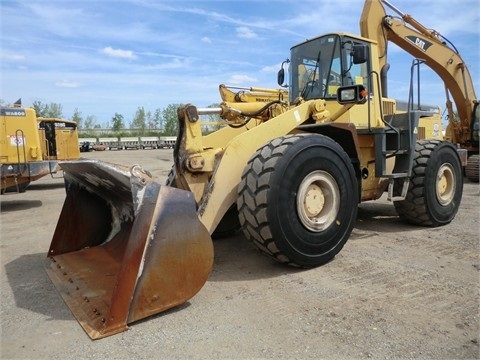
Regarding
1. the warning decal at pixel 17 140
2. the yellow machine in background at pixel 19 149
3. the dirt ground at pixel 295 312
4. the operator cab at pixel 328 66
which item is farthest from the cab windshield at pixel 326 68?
the warning decal at pixel 17 140

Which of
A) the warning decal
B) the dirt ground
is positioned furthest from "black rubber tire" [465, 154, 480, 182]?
the warning decal

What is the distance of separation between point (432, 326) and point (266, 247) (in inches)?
58.4

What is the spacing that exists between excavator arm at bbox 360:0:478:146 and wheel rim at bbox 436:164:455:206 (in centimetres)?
178

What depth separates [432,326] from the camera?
2.90 meters

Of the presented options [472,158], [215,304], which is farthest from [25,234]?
[472,158]

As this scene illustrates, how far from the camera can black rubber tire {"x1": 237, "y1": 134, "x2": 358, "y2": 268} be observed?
3.71m

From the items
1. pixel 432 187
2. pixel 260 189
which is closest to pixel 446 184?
pixel 432 187

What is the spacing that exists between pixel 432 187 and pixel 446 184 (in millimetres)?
603

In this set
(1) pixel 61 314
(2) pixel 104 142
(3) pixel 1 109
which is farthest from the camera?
(2) pixel 104 142

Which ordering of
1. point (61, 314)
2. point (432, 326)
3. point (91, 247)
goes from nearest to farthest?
point (432, 326), point (61, 314), point (91, 247)

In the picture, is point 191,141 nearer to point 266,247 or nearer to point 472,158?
point 266,247

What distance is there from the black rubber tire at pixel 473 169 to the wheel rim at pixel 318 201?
898 cm

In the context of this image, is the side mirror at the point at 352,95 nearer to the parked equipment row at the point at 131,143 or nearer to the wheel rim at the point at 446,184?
the wheel rim at the point at 446,184

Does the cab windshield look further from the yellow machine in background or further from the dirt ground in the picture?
the yellow machine in background
